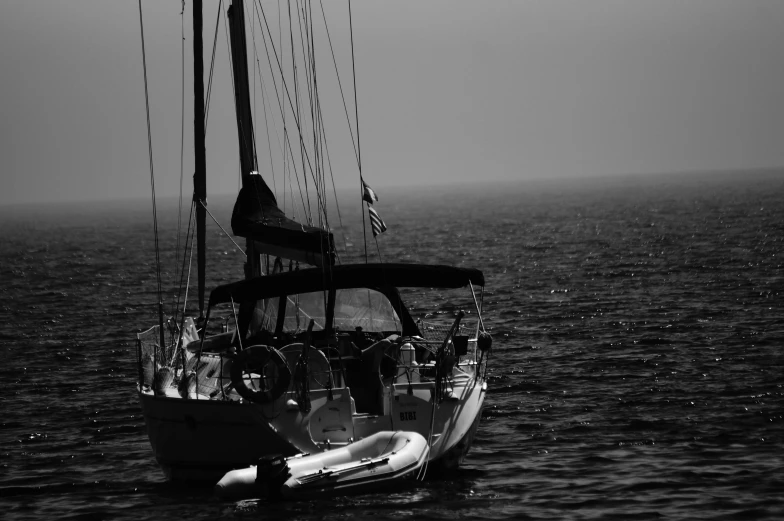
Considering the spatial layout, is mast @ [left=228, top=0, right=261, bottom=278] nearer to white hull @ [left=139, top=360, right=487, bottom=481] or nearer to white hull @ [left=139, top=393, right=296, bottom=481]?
white hull @ [left=139, top=393, right=296, bottom=481]

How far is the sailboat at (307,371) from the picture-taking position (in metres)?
20.3

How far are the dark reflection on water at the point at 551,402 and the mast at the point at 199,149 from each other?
158 inches

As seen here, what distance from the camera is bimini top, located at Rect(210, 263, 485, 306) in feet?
73.8

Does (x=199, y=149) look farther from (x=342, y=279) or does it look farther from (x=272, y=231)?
(x=342, y=279)

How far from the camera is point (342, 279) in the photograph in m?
22.7

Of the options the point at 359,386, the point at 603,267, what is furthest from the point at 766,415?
the point at 603,267

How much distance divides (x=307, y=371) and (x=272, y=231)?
527cm

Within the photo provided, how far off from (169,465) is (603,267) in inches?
1708

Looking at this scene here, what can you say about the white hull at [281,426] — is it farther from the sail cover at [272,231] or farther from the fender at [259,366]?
the sail cover at [272,231]

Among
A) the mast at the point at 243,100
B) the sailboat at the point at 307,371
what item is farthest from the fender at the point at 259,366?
the mast at the point at 243,100

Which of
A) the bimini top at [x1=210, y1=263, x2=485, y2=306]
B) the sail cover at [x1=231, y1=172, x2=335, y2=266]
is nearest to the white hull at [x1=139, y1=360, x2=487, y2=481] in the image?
the bimini top at [x1=210, y1=263, x2=485, y2=306]

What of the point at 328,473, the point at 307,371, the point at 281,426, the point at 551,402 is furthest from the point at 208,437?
the point at 551,402

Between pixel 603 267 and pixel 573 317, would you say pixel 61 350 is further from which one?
pixel 603 267

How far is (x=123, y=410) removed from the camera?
93.2 ft
